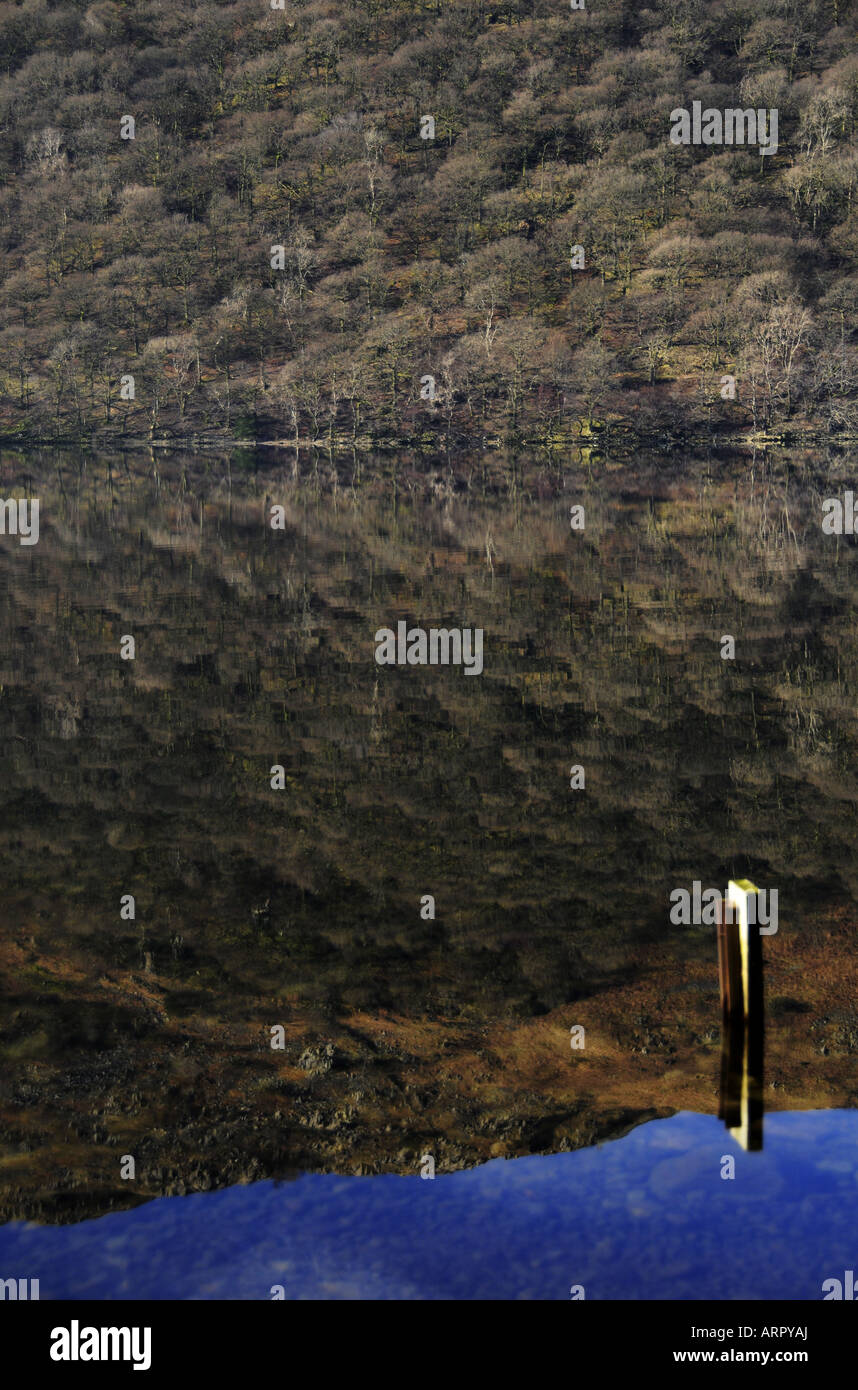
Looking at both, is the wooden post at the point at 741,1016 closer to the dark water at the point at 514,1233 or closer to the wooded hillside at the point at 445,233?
the dark water at the point at 514,1233

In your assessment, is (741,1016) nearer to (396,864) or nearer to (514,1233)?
(514,1233)

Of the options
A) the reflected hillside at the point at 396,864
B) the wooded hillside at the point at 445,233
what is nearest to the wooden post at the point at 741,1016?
the reflected hillside at the point at 396,864

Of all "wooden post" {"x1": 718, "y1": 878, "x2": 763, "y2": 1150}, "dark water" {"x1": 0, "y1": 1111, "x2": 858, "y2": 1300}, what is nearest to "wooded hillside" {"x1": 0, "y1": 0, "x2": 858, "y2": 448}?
"wooden post" {"x1": 718, "y1": 878, "x2": 763, "y2": 1150}

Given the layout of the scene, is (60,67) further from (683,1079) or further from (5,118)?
(683,1079)

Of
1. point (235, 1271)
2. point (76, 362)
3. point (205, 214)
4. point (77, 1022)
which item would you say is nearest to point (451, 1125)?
point (235, 1271)

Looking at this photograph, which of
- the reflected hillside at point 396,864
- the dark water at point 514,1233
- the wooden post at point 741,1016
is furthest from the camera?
the reflected hillside at point 396,864

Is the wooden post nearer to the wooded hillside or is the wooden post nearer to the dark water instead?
the dark water
